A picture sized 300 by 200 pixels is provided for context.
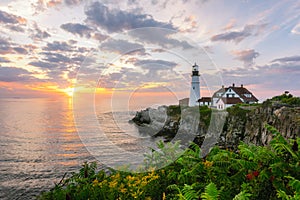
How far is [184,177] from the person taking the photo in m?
4.45

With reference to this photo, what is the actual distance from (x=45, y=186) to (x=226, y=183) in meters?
16.6

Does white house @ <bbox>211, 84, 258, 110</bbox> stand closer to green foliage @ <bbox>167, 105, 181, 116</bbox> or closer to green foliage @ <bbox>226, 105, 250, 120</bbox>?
green foliage @ <bbox>167, 105, 181, 116</bbox>

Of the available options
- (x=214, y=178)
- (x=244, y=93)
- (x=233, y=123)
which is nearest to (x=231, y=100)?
(x=244, y=93)

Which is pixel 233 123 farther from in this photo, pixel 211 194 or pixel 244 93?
pixel 211 194

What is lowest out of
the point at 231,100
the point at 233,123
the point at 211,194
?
the point at 233,123

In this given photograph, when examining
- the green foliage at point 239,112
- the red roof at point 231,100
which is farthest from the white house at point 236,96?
the green foliage at point 239,112

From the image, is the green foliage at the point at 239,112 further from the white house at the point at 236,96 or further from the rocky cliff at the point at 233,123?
the white house at the point at 236,96

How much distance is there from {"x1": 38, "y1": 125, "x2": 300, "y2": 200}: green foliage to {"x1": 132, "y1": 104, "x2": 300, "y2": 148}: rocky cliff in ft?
33.0

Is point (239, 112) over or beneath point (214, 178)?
over

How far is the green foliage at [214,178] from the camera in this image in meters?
3.71

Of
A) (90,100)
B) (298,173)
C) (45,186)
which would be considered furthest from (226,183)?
(45,186)

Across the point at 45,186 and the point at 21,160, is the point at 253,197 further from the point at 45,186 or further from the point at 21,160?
the point at 21,160

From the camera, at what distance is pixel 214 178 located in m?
4.44

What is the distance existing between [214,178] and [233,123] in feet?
109
